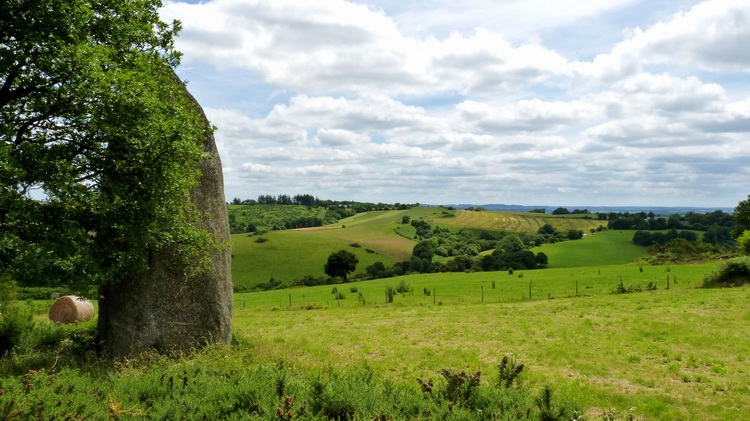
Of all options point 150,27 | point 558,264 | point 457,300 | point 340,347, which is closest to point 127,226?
point 150,27

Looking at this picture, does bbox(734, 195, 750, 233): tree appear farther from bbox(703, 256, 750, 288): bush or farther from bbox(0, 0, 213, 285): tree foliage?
bbox(0, 0, 213, 285): tree foliage

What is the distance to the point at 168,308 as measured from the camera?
53.4 ft

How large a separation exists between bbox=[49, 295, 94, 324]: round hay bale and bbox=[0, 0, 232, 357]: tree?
49.8ft

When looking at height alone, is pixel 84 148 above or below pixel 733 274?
above

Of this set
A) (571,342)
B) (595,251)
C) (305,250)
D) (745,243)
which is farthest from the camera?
(305,250)

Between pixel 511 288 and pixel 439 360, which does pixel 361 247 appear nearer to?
pixel 511 288

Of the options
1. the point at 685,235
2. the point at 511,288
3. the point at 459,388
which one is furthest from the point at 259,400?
the point at 685,235

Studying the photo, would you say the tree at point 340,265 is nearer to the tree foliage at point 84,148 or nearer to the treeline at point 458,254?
the treeline at point 458,254

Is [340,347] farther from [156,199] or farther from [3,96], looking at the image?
[3,96]

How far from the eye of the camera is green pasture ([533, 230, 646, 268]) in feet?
308

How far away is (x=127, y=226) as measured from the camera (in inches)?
528

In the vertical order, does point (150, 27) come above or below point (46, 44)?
above

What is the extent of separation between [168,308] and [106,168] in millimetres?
5205

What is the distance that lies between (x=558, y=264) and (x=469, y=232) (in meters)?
61.4
